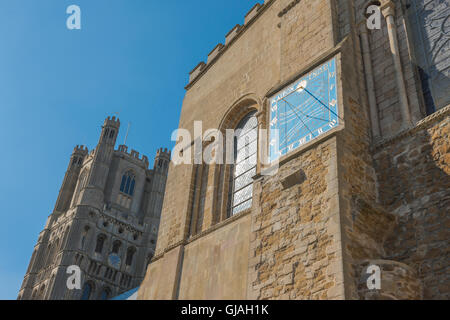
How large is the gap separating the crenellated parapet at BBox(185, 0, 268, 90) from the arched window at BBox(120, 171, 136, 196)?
1816 inches

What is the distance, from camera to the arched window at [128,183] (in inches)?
2347

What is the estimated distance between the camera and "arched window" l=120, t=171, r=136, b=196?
196ft

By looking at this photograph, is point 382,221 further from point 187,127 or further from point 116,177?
point 116,177

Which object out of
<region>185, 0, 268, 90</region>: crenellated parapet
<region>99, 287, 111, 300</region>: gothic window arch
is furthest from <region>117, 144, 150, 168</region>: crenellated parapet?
<region>185, 0, 268, 90</region>: crenellated parapet

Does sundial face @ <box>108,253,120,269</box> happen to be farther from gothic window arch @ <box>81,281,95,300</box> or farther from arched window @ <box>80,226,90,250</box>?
arched window @ <box>80,226,90,250</box>

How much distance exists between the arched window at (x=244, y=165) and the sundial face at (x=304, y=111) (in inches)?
69.4

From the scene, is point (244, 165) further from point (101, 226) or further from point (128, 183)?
point (128, 183)

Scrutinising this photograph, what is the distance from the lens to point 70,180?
59562mm
